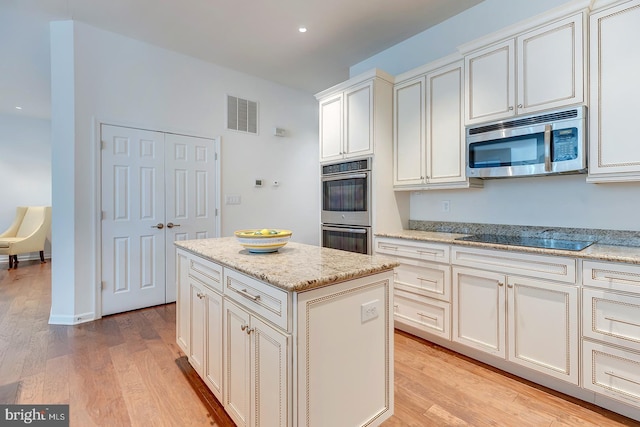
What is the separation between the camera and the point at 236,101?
4109mm

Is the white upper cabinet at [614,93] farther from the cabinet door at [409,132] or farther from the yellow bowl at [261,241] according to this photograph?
the yellow bowl at [261,241]

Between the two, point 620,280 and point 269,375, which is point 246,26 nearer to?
point 269,375

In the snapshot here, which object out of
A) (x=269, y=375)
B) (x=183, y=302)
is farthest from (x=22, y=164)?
(x=269, y=375)

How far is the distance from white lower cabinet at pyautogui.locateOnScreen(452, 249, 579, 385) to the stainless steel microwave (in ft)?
2.14

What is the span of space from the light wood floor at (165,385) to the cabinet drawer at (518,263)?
29.1 inches

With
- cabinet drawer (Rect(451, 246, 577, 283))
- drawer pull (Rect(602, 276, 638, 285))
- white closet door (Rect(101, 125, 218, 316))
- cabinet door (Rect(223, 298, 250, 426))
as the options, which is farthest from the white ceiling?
cabinet door (Rect(223, 298, 250, 426))

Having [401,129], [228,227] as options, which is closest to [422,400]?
[401,129]

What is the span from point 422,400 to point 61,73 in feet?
13.6

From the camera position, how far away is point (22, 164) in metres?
5.94

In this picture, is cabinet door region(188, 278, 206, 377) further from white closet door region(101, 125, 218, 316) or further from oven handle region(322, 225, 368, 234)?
white closet door region(101, 125, 218, 316)

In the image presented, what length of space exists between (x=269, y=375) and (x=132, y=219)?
283cm

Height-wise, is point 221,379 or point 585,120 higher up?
point 585,120

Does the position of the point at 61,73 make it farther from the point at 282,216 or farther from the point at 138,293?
the point at 282,216

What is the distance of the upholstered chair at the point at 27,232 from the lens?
5336mm
